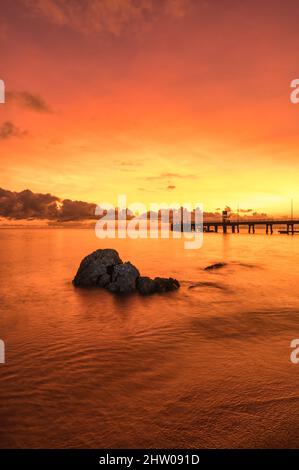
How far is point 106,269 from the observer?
19.0 meters

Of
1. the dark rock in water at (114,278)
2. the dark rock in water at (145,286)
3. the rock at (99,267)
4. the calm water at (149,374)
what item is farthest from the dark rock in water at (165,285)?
the rock at (99,267)

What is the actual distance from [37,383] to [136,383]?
2.35 metres

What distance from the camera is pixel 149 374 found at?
7.36 metres

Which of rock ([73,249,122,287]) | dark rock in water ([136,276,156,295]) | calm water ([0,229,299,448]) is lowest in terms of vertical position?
calm water ([0,229,299,448])

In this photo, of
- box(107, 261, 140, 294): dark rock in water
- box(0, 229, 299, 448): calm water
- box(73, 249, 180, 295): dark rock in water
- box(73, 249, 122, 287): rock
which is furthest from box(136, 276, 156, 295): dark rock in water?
box(73, 249, 122, 287): rock

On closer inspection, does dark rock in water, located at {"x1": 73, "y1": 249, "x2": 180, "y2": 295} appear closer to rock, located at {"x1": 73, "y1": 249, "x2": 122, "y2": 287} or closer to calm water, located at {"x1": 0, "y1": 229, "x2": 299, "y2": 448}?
rock, located at {"x1": 73, "y1": 249, "x2": 122, "y2": 287}

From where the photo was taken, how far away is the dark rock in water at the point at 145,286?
1668 centimetres

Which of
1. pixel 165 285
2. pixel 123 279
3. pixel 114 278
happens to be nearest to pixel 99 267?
pixel 114 278

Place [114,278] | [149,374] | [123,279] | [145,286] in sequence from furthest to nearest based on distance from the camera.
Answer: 1. [114,278]
2. [123,279]
3. [145,286]
4. [149,374]

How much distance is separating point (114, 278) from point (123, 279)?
2.56 ft

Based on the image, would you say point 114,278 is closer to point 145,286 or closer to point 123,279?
point 123,279

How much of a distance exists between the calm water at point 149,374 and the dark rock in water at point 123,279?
179cm

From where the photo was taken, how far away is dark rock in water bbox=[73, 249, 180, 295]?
17141mm
